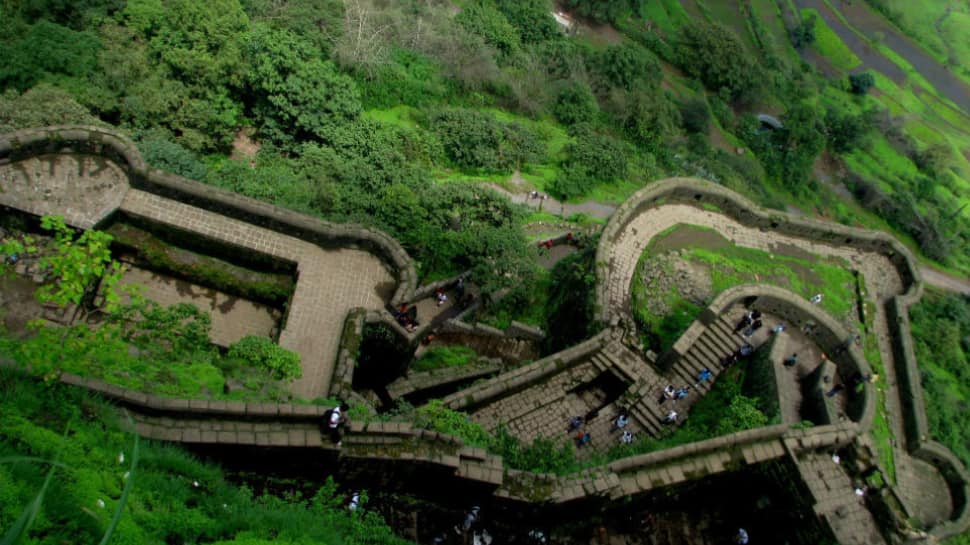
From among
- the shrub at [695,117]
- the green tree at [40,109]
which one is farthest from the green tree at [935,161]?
the green tree at [40,109]

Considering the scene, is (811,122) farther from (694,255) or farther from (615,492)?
(615,492)

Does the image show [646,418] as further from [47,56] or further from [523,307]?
[47,56]

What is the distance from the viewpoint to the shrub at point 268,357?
1722cm

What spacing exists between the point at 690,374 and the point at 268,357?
12144 millimetres

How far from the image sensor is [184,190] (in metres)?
20.7

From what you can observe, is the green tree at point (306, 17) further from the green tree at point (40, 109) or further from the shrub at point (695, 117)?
the shrub at point (695, 117)

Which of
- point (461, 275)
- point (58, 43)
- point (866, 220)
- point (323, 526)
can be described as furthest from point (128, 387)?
point (866, 220)

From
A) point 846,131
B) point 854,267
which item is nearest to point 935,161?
point 846,131

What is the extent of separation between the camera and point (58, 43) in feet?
95.8

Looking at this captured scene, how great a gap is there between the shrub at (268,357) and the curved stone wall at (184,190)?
404 centimetres

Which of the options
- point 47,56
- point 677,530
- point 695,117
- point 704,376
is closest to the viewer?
point 677,530

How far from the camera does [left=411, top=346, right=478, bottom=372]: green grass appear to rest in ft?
71.7

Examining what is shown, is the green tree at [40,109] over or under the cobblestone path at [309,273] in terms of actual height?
over

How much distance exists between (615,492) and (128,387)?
34.4 ft
